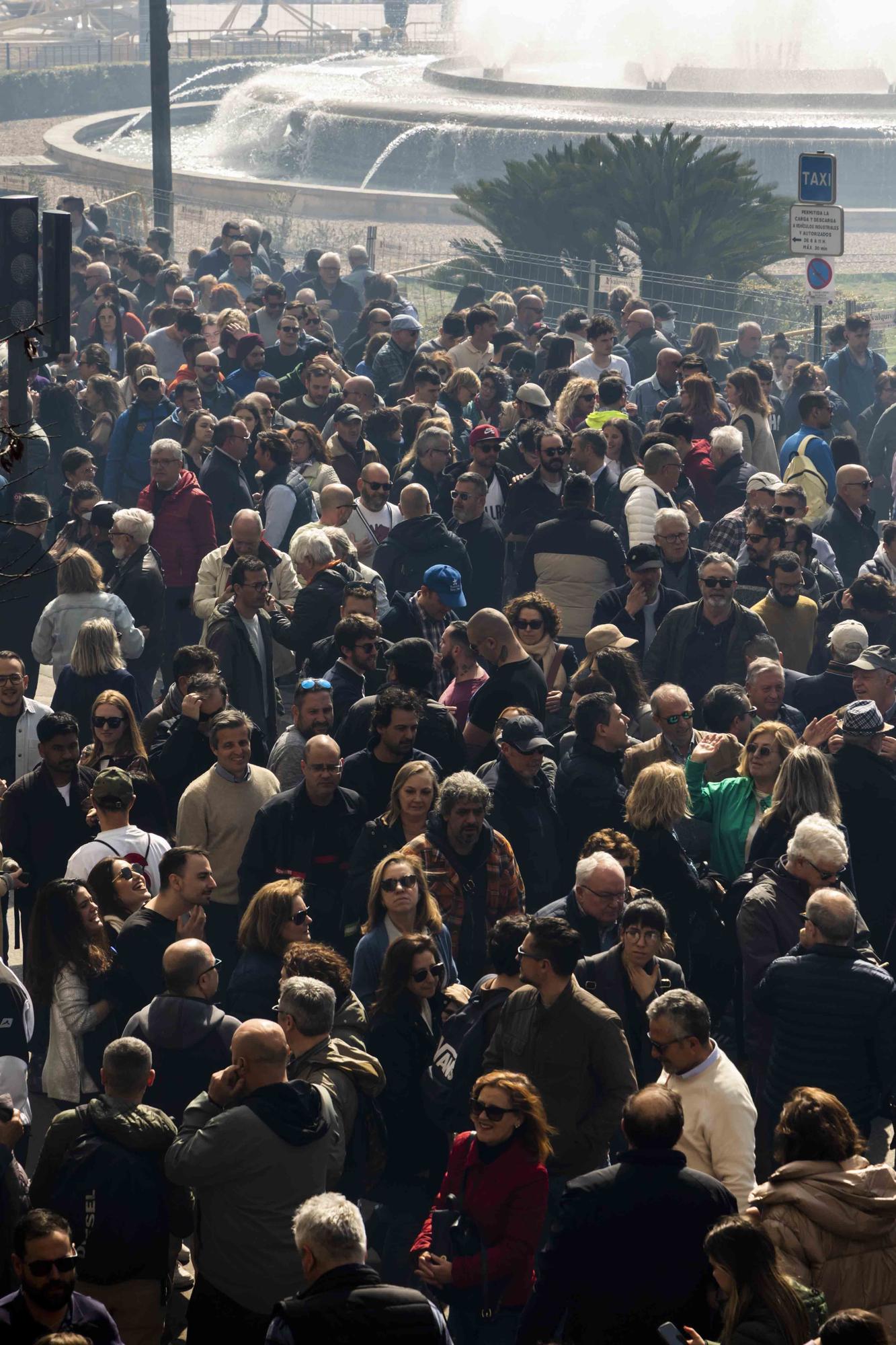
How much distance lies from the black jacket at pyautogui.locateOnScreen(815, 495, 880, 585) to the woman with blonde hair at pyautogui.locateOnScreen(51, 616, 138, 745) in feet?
15.9

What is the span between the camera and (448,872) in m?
8.22

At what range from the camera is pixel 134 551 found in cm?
1152

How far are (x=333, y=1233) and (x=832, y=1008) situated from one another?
8.05 ft

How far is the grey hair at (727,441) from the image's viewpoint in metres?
13.1

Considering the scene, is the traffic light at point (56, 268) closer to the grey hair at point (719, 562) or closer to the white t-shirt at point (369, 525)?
the white t-shirt at point (369, 525)

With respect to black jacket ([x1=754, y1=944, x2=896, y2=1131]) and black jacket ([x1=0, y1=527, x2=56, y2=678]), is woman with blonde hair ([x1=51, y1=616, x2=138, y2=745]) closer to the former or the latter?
black jacket ([x1=0, y1=527, x2=56, y2=678])

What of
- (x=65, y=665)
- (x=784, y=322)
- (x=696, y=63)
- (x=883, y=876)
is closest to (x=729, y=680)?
(x=883, y=876)

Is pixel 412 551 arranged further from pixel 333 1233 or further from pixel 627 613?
pixel 333 1233

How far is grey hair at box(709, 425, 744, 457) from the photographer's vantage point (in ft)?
43.0

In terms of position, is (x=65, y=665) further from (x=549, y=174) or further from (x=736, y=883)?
(x=549, y=174)

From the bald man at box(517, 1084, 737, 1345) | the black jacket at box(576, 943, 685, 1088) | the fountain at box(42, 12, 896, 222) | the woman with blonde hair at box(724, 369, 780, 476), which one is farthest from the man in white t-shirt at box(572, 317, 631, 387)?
the fountain at box(42, 12, 896, 222)

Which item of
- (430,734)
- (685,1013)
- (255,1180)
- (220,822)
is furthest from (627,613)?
(255,1180)

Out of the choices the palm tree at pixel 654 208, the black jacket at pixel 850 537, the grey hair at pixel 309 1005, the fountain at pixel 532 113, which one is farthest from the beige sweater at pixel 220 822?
the fountain at pixel 532 113

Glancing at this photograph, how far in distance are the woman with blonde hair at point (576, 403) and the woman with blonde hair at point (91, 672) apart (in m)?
4.98
